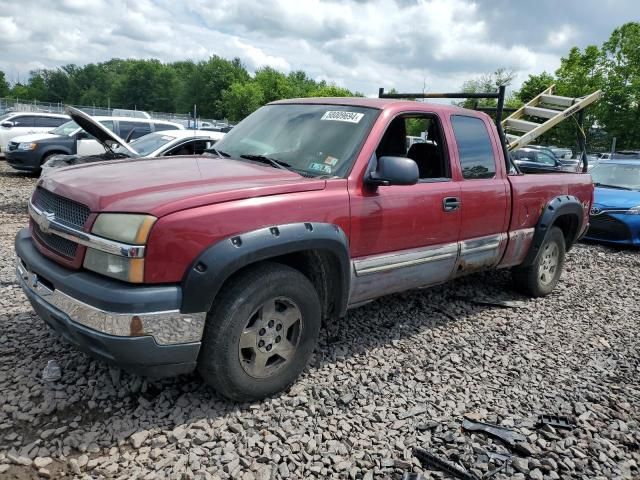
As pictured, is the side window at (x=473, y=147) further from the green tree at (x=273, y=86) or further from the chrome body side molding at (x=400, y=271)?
the green tree at (x=273, y=86)

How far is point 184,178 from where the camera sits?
306 cm

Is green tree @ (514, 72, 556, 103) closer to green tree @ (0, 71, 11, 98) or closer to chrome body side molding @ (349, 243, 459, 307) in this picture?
chrome body side molding @ (349, 243, 459, 307)

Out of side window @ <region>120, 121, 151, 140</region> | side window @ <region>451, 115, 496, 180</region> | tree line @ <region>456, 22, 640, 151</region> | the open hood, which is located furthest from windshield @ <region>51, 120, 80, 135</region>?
tree line @ <region>456, 22, 640, 151</region>

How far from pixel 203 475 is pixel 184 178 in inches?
65.4

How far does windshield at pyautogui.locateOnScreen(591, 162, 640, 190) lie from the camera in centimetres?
948

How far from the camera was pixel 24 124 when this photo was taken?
55.6ft

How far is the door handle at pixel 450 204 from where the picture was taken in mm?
4008

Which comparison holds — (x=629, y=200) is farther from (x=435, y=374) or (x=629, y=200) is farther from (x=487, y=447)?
(x=487, y=447)

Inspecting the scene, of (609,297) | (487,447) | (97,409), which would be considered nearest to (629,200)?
(609,297)

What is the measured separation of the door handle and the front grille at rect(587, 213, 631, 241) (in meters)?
5.73

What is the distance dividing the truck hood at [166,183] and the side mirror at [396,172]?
0.42m

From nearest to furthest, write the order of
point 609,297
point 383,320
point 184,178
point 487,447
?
point 487,447
point 184,178
point 383,320
point 609,297

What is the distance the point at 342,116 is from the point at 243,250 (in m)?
1.57

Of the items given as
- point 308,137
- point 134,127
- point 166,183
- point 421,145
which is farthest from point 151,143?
point 166,183
